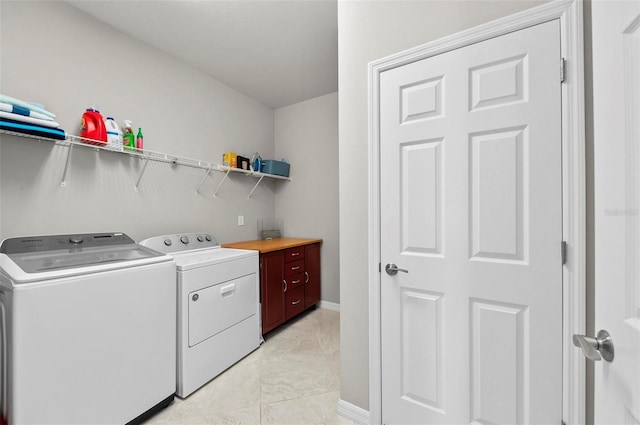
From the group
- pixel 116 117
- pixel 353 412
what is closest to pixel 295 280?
pixel 353 412

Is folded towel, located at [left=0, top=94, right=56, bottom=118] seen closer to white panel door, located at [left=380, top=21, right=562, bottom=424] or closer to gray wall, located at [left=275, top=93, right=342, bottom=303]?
white panel door, located at [left=380, top=21, right=562, bottom=424]

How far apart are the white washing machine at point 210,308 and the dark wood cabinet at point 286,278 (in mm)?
123

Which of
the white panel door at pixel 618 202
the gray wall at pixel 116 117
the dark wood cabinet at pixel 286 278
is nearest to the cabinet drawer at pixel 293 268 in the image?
the dark wood cabinet at pixel 286 278

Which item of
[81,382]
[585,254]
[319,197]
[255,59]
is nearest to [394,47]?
[585,254]

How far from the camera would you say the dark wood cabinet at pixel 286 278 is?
2.51 m

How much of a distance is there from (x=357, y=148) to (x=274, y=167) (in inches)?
78.0

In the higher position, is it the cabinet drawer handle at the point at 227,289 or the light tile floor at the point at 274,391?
the cabinet drawer handle at the point at 227,289

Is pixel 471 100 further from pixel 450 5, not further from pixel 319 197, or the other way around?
pixel 319 197

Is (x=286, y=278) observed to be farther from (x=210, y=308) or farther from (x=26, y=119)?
(x=26, y=119)

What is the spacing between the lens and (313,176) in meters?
3.42

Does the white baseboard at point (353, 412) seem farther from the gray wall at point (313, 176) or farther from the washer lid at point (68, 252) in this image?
the gray wall at point (313, 176)

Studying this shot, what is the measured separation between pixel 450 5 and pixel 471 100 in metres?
0.48

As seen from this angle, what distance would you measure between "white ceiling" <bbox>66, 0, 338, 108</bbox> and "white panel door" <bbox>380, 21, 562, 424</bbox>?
1156 mm

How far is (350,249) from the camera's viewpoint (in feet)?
5.13
